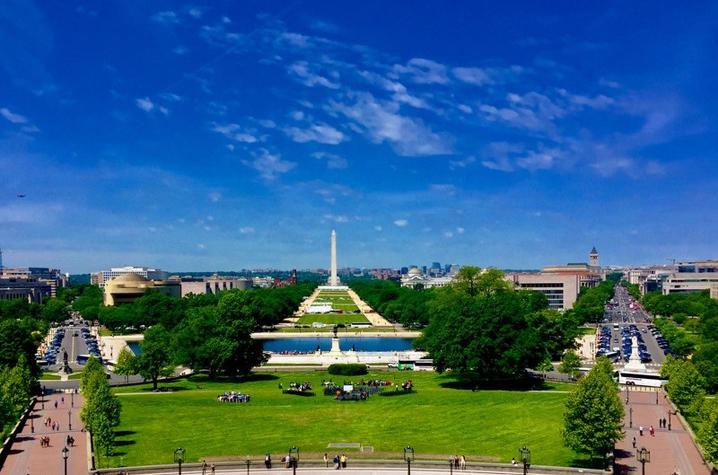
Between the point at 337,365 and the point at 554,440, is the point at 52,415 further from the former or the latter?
the point at 554,440

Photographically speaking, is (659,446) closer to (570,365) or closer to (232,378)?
(570,365)

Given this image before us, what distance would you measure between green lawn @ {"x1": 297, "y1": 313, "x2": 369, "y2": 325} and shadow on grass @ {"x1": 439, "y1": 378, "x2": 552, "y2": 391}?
89.1m

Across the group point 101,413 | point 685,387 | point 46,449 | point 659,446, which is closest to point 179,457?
point 101,413

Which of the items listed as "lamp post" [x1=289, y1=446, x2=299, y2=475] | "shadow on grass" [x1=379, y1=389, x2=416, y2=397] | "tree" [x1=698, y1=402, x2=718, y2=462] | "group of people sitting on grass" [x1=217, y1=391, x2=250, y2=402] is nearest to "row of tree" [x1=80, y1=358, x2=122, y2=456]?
"lamp post" [x1=289, y1=446, x2=299, y2=475]

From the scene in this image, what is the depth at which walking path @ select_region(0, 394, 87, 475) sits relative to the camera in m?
40.5

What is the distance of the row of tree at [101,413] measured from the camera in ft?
138

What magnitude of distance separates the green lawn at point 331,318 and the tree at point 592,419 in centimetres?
11734

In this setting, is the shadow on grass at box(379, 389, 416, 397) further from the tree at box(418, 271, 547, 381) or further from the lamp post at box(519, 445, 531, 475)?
the lamp post at box(519, 445, 531, 475)

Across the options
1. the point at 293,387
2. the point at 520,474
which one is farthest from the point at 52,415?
the point at 520,474

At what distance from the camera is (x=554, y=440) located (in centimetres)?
4525

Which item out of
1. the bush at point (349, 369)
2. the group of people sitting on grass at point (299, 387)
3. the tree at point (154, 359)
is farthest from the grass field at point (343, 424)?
the bush at point (349, 369)

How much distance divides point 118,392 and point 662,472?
→ 4757 cm

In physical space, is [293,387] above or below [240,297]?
below

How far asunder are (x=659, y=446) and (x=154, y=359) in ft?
149
